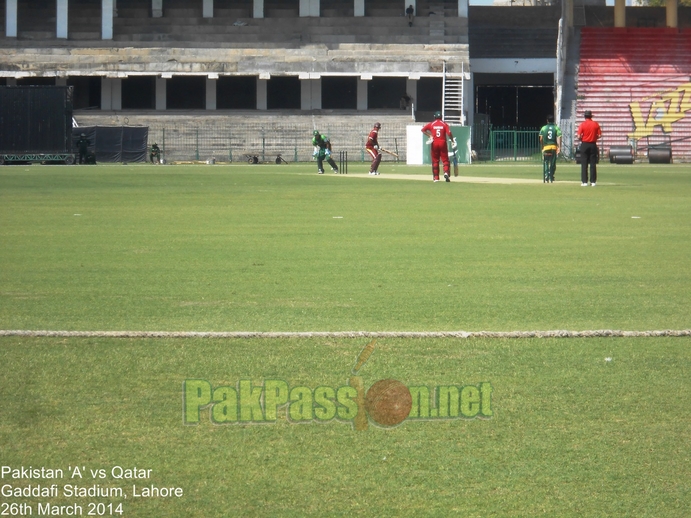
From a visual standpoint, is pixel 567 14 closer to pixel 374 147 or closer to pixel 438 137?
pixel 374 147

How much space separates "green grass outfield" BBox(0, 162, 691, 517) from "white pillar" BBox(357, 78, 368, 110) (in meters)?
45.7

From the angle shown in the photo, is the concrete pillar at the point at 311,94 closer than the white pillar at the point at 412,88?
Yes

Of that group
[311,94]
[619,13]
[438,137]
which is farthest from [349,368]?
[619,13]

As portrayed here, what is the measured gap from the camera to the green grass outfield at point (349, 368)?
178 inches

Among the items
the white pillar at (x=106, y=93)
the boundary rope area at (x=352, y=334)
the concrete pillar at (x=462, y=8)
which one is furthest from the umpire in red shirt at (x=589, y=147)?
the white pillar at (x=106, y=93)

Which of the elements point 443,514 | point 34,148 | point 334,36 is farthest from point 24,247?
point 334,36

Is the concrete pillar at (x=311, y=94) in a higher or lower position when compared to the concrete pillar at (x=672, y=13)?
lower

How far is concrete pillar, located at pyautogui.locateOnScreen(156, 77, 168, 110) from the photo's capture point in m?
59.2

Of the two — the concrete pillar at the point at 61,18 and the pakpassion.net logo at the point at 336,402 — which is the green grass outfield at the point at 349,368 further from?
the concrete pillar at the point at 61,18

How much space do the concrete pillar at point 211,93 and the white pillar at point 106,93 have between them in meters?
5.34

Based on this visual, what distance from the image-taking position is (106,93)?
59.3m

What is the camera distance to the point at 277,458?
488 centimetres

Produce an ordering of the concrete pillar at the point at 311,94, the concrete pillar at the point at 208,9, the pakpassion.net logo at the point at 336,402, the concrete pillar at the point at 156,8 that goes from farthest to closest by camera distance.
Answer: the concrete pillar at the point at 156,8
the concrete pillar at the point at 208,9
the concrete pillar at the point at 311,94
the pakpassion.net logo at the point at 336,402

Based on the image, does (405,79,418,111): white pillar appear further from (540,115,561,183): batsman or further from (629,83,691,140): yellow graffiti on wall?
(540,115,561,183): batsman
